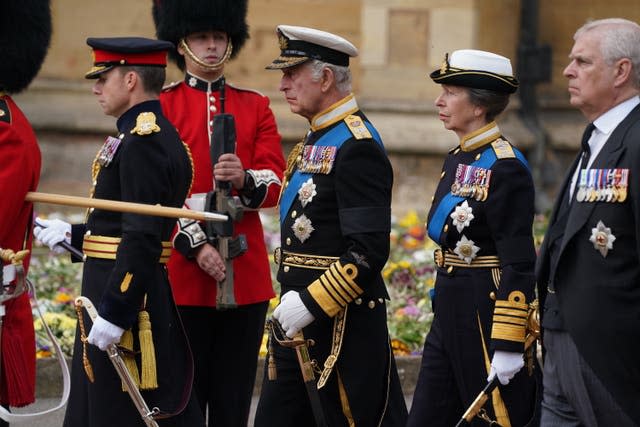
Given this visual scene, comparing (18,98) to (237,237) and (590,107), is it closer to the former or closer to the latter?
(237,237)

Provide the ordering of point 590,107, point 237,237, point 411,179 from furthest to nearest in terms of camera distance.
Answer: point 411,179, point 237,237, point 590,107

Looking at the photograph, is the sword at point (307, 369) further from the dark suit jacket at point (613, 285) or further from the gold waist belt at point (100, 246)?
the dark suit jacket at point (613, 285)

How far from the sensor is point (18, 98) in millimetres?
12398

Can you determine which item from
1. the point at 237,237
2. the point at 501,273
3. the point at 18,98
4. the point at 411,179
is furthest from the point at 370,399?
the point at 18,98

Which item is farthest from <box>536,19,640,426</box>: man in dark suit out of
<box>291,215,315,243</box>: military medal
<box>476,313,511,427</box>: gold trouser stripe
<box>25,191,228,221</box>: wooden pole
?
<box>25,191,228,221</box>: wooden pole

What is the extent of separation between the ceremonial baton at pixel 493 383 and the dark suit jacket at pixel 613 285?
0.55m

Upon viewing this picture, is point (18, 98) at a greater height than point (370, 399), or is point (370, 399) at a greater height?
point (18, 98)

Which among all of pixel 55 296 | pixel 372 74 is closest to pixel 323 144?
pixel 55 296

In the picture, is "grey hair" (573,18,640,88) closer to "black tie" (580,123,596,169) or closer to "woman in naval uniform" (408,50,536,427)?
"black tie" (580,123,596,169)

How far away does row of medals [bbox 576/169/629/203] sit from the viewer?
4742mm

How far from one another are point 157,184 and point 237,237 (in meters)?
0.83

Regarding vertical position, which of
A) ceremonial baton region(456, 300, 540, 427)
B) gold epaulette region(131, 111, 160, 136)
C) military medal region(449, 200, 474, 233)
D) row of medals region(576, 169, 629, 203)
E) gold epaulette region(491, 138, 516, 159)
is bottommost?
ceremonial baton region(456, 300, 540, 427)

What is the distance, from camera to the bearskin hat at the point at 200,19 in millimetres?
6586

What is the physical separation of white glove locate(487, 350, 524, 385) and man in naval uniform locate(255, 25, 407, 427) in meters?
0.42
